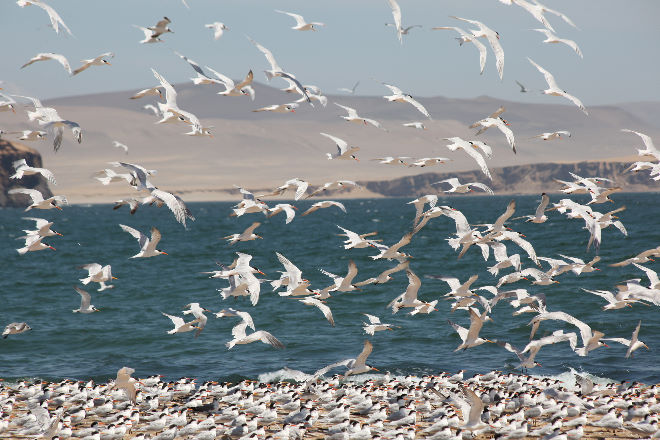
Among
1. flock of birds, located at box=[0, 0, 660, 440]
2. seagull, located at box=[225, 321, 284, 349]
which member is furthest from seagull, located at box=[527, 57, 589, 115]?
seagull, located at box=[225, 321, 284, 349]

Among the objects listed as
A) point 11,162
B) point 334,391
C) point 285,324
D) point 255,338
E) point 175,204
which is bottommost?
point 11,162

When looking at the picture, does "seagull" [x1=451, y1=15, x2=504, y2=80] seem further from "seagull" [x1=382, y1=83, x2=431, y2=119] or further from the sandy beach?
the sandy beach

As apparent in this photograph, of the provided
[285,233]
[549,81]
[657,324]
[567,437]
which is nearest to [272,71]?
[549,81]

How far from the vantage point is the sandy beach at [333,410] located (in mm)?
17344

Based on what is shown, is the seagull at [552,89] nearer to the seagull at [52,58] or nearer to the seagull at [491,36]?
the seagull at [491,36]

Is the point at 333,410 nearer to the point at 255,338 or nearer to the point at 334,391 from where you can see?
the point at 334,391

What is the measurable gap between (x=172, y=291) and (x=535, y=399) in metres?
27.5

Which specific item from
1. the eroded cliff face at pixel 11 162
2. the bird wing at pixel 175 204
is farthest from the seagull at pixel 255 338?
the eroded cliff face at pixel 11 162

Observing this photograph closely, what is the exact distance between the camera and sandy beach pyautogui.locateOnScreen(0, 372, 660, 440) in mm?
17344

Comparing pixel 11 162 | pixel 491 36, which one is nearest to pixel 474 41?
pixel 491 36

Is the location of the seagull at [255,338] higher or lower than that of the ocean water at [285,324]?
higher

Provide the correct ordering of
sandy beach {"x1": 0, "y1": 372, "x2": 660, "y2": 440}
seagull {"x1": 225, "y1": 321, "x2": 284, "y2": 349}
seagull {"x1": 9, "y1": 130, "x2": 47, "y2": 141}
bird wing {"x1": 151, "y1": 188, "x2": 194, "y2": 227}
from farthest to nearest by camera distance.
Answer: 1. seagull {"x1": 9, "y1": 130, "x2": 47, "y2": 141}
2. seagull {"x1": 225, "y1": 321, "x2": 284, "y2": 349}
3. bird wing {"x1": 151, "y1": 188, "x2": 194, "y2": 227}
4. sandy beach {"x1": 0, "y1": 372, "x2": 660, "y2": 440}

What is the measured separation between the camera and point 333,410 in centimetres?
1855

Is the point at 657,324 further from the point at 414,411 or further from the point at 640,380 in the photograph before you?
the point at 414,411
